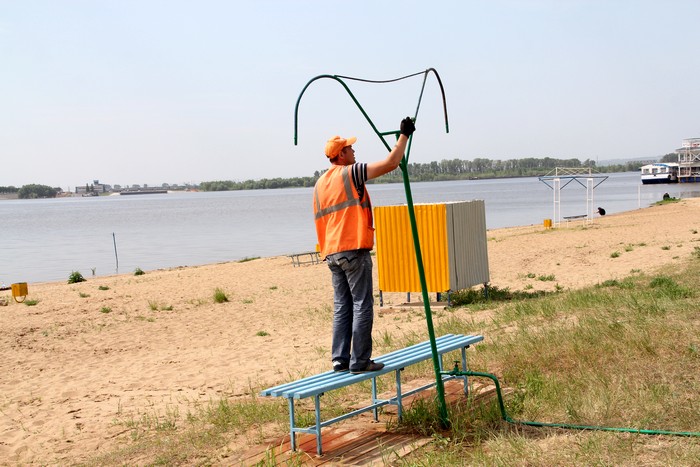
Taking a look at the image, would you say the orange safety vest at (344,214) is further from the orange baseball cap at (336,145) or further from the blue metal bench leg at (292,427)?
the blue metal bench leg at (292,427)

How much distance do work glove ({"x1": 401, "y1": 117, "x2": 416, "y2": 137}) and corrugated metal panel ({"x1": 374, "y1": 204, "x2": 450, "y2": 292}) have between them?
26.1 ft

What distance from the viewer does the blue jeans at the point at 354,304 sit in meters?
5.30

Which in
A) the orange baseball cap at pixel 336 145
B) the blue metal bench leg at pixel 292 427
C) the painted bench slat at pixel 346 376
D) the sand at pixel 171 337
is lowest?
the sand at pixel 171 337

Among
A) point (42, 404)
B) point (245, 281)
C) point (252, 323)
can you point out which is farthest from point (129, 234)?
point (42, 404)

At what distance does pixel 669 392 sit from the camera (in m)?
5.39

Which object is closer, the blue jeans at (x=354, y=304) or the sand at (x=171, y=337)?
the blue jeans at (x=354, y=304)

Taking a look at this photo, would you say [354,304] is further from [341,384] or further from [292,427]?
[292,427]

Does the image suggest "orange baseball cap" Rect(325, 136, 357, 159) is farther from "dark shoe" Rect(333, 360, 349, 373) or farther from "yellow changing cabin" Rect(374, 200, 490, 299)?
"yellow changing cabin" Rect(374, 200, 490, 299)

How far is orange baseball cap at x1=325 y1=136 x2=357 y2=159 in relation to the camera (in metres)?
5.46

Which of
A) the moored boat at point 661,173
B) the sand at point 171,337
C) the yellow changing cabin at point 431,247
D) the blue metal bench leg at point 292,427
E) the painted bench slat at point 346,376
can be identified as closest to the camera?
the painted bench slat at point 346,376

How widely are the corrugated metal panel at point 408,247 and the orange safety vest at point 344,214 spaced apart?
7.74 metres

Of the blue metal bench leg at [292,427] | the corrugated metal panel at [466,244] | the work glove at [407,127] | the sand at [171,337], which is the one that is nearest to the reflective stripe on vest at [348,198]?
the work glove at [407,127]

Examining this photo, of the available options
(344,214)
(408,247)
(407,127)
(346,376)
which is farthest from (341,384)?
(408,247)

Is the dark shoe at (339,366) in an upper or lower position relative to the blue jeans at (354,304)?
lower
